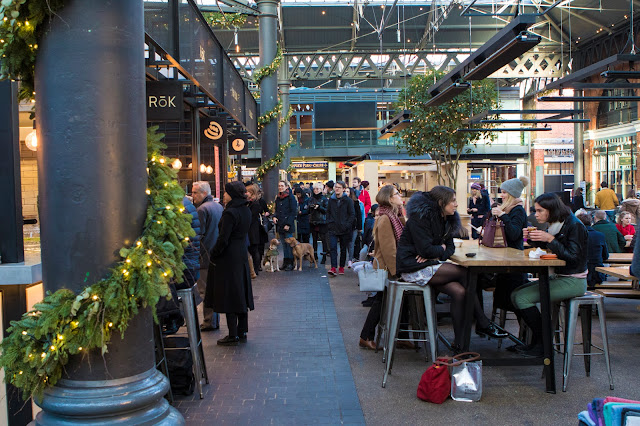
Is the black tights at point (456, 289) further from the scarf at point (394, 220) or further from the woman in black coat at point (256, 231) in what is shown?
the woman in black coat at point (256, 231)

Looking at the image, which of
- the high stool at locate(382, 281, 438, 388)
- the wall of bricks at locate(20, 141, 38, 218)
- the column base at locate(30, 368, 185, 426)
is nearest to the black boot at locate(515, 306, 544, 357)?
the high stool at locate(382, 281, 438, 388)

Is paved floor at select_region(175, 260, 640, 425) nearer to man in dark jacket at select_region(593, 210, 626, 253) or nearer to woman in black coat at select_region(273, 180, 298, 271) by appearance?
man in dark jacket at select_region(593, 210, 626, 253)

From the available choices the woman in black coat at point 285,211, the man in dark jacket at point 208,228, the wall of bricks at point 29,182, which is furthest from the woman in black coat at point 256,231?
the wall of bricks at point 29,182

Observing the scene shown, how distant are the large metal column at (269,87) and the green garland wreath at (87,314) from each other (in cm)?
1275

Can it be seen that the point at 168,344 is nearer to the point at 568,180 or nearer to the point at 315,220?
the point at 315,220

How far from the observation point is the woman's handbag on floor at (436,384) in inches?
198

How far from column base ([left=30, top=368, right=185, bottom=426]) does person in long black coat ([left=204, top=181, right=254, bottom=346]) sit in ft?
12.4

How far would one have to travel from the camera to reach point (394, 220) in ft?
22.0

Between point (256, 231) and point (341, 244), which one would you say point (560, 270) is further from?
point (256, 231)

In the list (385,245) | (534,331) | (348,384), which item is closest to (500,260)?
(534,331)

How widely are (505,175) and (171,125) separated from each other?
31.1m

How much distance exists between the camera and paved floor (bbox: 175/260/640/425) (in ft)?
15.7

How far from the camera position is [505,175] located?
143 ft

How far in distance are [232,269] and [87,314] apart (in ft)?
13.1
